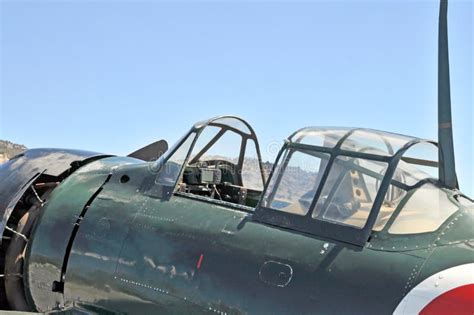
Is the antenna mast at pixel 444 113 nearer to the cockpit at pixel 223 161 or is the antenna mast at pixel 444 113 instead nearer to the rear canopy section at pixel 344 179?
the rear canopy section at pixel 344 179

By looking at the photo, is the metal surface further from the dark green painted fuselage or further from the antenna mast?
the antenna mast

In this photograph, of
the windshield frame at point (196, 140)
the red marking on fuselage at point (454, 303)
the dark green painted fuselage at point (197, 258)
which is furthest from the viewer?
the windshield frame at point (196, 140)

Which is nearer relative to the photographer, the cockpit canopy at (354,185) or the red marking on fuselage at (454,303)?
the red marking on fuselage at (454,303)

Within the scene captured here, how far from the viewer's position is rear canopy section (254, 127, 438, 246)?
4184 millimetres

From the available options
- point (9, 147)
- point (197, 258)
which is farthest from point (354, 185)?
point (9, 147)

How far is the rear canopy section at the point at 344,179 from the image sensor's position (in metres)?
4.18

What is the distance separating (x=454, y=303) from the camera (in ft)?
11.4

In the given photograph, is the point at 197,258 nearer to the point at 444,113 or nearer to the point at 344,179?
the point at 344,179

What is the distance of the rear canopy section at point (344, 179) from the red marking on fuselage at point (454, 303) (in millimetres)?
704

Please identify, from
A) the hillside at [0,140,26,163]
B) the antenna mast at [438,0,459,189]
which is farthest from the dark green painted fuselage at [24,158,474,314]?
the hillside at [0,140,26,163]

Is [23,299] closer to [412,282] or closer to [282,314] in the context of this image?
[282,314]

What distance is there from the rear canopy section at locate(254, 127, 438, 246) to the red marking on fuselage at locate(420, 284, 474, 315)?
27.7 inches

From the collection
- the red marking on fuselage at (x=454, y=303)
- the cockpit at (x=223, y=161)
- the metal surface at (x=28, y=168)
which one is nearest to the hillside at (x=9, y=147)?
the metal surface at (x=28, y=168)

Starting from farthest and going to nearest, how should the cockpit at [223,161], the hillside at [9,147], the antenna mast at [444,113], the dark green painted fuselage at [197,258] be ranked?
the hillside at [9,147]
the cockpit at [223,161]
the antenna mast at [444,113]
the dark green painted fuselage at [197,258]
